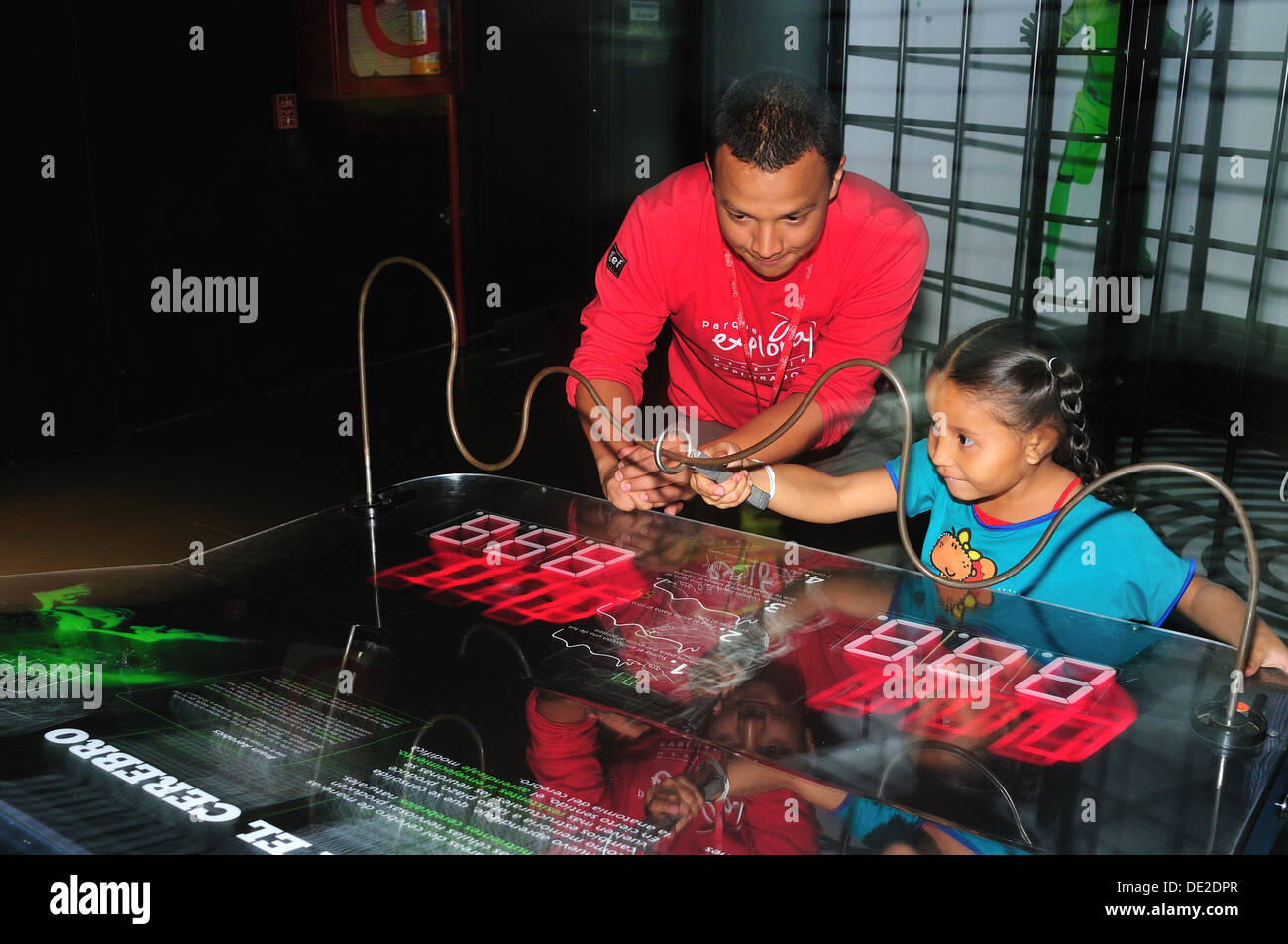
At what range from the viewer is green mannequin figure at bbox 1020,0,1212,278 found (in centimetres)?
387

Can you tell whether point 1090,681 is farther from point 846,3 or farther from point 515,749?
point 846,3

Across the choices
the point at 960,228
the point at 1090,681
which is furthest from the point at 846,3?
the point at 1090,681

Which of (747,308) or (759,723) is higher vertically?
(747,308)

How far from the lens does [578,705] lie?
4.88ft

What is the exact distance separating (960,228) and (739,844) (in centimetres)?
378

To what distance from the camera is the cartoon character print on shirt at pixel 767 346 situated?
245 cm

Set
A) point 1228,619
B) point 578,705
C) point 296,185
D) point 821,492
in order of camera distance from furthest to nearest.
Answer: point 296,185 → point 821,492 → point 1228,619 → point 578,705

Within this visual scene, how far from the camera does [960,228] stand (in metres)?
4.58
